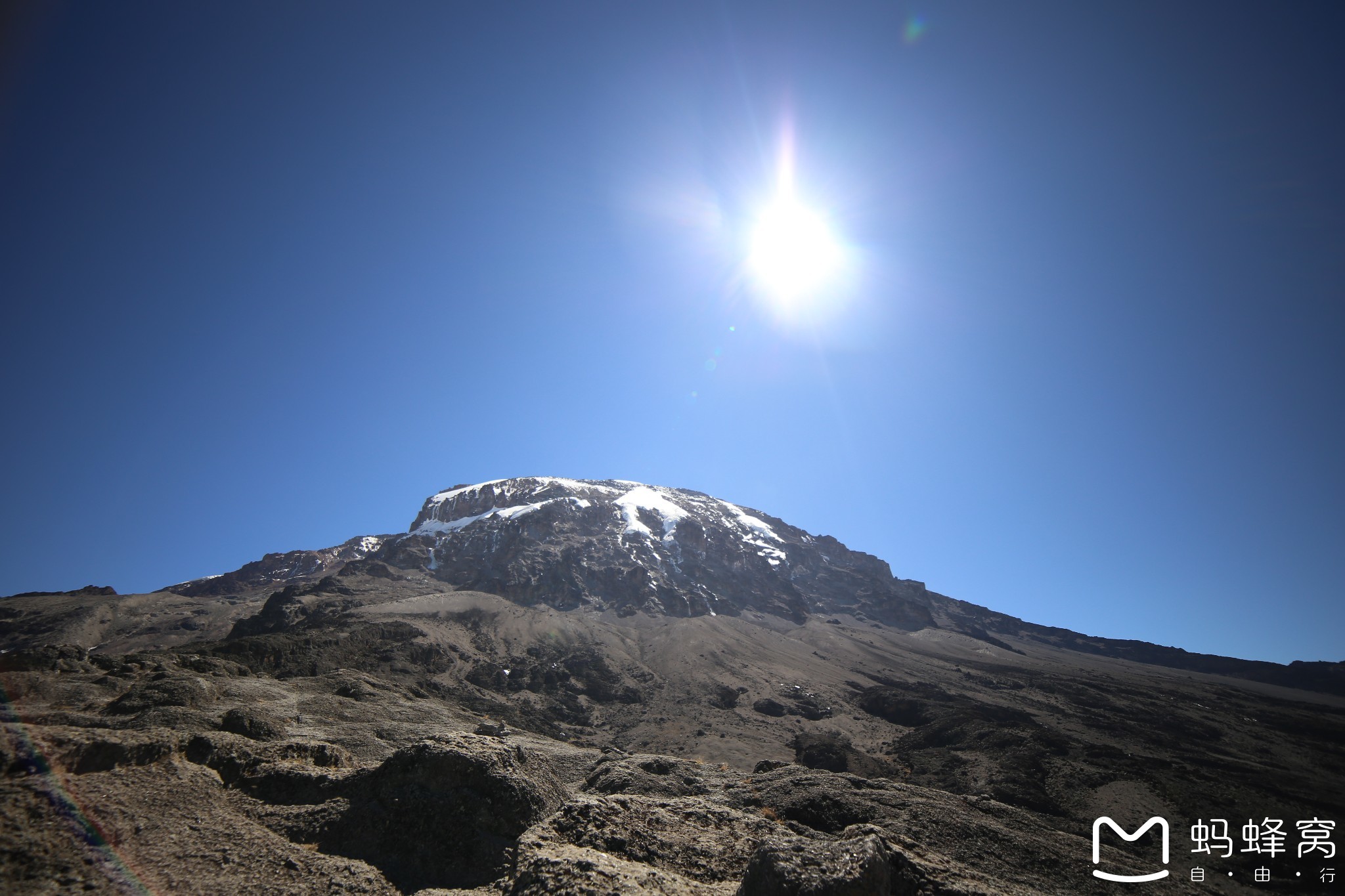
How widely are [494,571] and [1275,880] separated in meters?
117

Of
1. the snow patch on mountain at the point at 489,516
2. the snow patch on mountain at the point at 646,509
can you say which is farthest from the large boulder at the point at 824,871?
the snow patch on mountain at the point at 489,516

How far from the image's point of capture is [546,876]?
9.30 m

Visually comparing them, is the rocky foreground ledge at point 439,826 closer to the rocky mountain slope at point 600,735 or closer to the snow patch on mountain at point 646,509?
the rocky mountain slope at point 600,735

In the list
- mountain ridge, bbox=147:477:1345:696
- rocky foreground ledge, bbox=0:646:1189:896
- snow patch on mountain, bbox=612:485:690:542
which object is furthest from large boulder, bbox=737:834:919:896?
snow patch on mountain, bbox=612:485:690:542

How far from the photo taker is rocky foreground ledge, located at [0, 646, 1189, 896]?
9.36 meters

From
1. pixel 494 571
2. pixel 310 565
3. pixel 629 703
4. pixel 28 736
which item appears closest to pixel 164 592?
pixel 310 565

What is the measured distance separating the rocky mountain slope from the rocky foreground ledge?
0.24 feet

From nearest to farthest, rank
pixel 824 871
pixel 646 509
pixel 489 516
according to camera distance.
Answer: pixel 824 871 < pixel 489 516 < pixel 646 509

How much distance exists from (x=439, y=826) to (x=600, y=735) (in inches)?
1972

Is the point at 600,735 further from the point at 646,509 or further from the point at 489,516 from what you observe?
the point at 646,509

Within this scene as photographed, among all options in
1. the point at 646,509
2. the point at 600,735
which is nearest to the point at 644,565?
the point at 646,509

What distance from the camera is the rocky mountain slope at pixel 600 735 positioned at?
1080 centimetres

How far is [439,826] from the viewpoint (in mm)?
12492

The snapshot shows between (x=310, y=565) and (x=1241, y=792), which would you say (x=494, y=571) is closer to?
(x=310, y=565)
